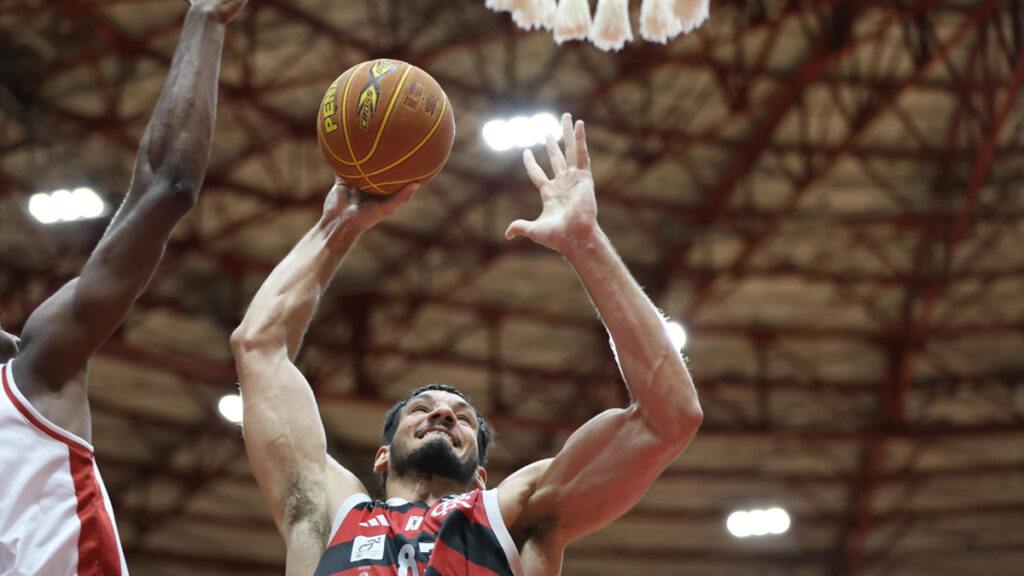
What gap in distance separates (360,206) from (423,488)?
3.40 ft

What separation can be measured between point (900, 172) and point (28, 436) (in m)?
14.1

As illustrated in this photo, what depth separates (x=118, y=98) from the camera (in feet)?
42.5

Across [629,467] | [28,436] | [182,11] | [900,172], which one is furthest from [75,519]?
[900,172]

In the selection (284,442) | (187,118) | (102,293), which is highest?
(187,118)

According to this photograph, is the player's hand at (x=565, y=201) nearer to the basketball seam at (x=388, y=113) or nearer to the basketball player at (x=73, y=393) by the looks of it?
the basketball seam at (x=388, y=113)

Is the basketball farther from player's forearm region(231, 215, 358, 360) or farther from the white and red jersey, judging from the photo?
the white and red jersey

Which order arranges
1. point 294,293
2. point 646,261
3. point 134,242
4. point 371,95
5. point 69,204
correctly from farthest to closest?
point 646,261, point 69,204, point 371,95, point 294,293, point 134,242

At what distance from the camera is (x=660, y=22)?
5.07 meters

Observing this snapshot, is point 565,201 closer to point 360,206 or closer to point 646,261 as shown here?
point 360,206

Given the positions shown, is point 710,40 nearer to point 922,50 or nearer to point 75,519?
point 922,50

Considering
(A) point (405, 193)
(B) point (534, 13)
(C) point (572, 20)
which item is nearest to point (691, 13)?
(C) point (572, 20)

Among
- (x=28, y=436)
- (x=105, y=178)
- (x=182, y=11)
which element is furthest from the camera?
(x=105, y=178)

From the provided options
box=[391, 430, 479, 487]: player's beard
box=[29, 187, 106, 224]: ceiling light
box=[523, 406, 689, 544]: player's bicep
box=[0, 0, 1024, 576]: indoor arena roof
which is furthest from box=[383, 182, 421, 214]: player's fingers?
box=[29, 187, 106, 224]: ceiling light

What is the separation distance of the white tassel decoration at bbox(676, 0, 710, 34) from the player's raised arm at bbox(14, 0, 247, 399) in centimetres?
249
